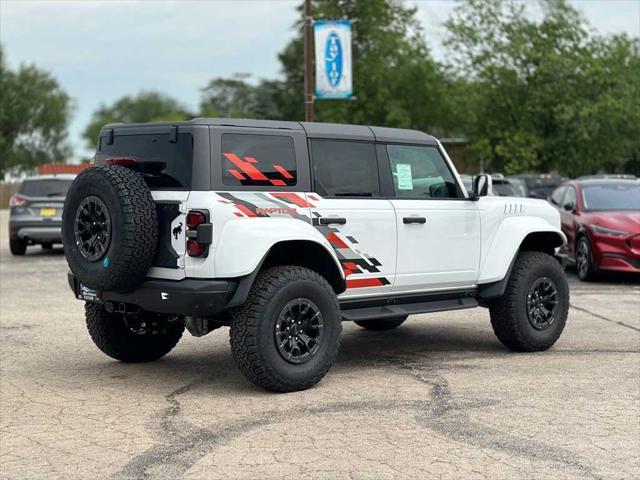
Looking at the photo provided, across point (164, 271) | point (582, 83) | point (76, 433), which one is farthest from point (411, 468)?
point (582, 83)

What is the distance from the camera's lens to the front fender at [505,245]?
8.64 metres

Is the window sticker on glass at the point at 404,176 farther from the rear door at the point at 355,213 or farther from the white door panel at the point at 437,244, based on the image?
the rear door at the point at 355,213

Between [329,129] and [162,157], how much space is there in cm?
139

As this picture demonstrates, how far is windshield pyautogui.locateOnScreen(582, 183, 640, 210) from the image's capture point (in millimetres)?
15504

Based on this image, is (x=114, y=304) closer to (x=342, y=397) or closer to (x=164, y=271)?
(x=164, y=271)

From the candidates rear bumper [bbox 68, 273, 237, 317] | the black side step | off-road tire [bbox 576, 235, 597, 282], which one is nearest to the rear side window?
rear bumper [bbox 68, 273, 237, 317]

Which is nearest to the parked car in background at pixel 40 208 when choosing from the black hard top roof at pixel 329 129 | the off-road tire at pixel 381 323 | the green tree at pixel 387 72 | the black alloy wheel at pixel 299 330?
the off-road tire at pixel 381 323

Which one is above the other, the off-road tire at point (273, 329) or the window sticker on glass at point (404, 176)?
the window sticker on glass at point (404, 176)

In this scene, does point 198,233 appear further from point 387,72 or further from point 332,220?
point 387,72

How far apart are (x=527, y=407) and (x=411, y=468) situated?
164 centimetres

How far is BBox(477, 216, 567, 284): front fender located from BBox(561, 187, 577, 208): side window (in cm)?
741

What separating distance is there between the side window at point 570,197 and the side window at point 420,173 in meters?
7.93

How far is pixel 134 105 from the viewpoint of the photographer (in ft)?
570

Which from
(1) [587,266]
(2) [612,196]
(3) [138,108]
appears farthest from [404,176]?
(3) [138,108]
